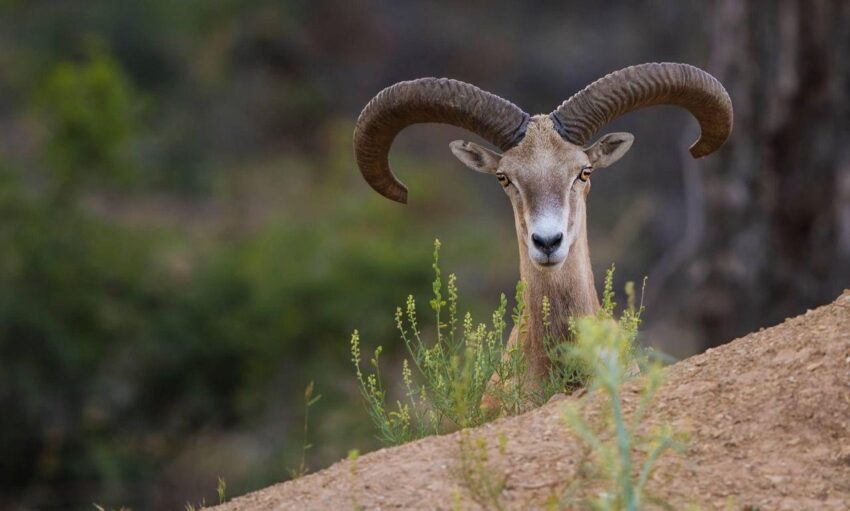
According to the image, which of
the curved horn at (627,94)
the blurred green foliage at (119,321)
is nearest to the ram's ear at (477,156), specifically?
the curved horn at (627,94)

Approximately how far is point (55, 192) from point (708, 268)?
12.5 m

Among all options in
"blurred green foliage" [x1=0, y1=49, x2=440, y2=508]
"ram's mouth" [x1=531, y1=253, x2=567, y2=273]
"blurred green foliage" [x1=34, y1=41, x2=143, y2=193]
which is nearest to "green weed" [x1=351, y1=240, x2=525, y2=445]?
"ram's mouth" [x1=531, y1=253, x2=567, y2=273]

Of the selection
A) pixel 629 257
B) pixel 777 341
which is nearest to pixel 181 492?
pixel 629 257

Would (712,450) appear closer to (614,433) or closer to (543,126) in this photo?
(614,433)

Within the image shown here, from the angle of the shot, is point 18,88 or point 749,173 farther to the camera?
point 18,88

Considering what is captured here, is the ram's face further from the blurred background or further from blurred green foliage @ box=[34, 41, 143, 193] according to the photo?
blurred green foliage @ box=[34, 41, 143, 193]

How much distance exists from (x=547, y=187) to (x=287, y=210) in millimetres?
29176

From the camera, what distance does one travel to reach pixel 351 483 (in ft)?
26.5

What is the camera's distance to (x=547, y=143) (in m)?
11.0

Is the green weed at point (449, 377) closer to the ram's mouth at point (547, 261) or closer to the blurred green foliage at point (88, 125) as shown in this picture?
the ram's mouth at point (547, 261)

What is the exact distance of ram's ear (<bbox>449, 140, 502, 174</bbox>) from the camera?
1155 centimetres

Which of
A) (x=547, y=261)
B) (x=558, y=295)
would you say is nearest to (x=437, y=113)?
(x=558, y=295)

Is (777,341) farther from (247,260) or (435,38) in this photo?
(435,38)

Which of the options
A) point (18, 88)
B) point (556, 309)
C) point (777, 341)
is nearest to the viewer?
point (777, 341)
